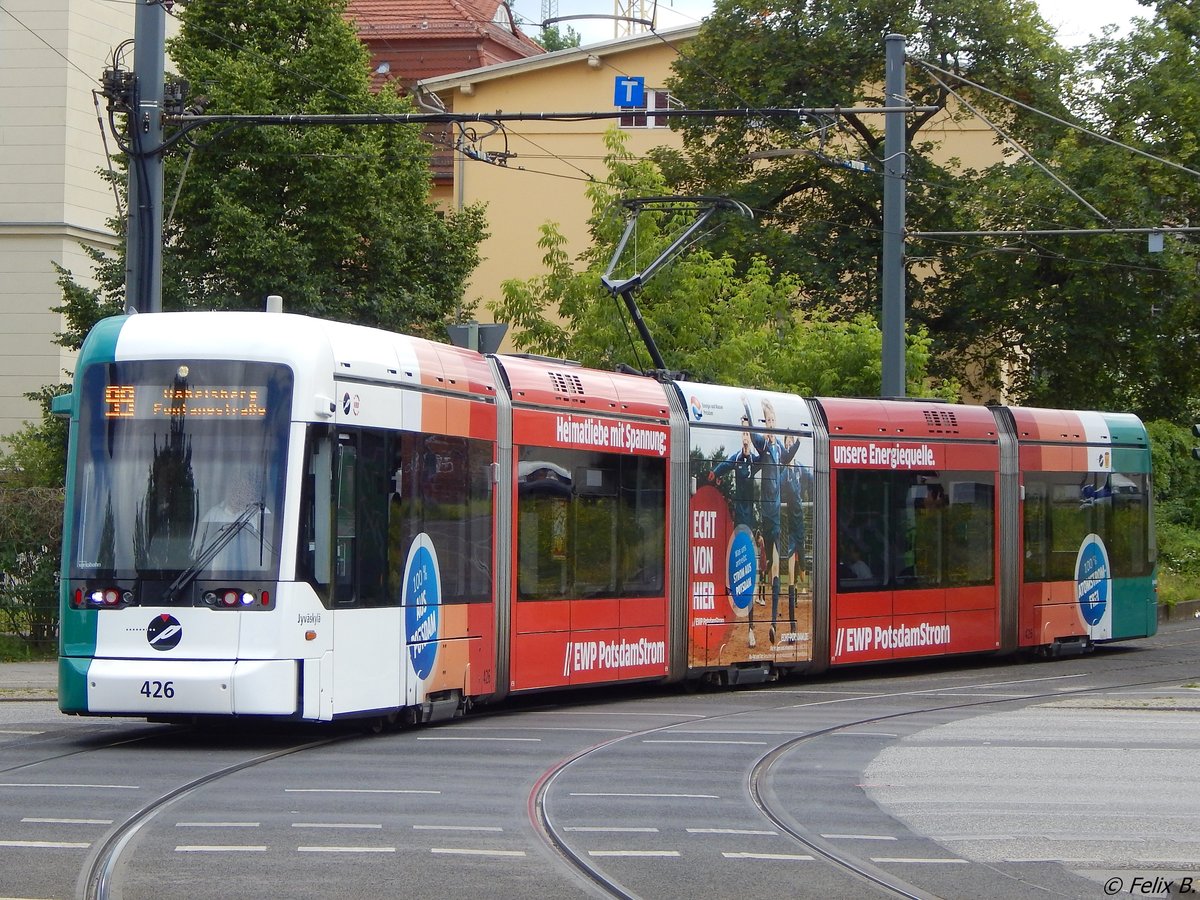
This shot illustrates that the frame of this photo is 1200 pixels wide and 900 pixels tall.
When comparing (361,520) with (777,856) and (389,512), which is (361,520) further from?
(777,856)

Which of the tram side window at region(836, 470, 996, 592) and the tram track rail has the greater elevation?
the tram side window at region(836, 470, 996, 592)

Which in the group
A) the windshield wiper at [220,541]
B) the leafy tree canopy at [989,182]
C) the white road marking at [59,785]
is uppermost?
the leafy tree canopy at [989,182]

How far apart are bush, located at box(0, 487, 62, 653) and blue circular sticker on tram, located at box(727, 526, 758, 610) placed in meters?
8.62

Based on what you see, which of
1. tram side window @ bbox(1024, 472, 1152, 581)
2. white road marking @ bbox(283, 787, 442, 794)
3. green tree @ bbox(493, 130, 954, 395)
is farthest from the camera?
green tree @ bbox(493, 130, 954, 395)

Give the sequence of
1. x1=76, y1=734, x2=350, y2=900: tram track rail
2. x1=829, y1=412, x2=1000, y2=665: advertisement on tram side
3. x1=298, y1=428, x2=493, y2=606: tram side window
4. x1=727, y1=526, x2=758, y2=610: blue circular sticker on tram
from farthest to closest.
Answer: x1=829, y1=412, x2=1000, y2=665: advertisement on tram side, x1=727, y1=526, x2=758, y2=610: blue circular sticker on tram, x1=298, y1=428, x2=493, y2=606: tram side window, x1=76, y1=734, x2=350, y2=900: tram track rail

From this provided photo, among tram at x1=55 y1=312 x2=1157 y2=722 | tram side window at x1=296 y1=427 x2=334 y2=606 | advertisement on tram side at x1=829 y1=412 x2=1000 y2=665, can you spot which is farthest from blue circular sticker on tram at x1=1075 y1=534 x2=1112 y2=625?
tram side window at x1=296 y1=427 x2=334 y2=606

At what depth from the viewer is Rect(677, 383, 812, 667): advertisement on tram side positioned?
18281mm

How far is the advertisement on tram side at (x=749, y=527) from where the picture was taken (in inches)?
720

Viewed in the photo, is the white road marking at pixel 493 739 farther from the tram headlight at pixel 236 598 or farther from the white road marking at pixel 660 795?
the white road marking at pixel 660 795

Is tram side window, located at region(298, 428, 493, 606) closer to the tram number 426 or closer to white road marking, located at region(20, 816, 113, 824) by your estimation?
the tram number 426

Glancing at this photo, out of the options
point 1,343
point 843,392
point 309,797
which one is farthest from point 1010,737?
point 1,343

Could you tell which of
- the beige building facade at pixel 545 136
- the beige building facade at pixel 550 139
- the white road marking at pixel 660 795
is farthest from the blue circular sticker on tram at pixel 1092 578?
the beige building facade at pixel 545 136

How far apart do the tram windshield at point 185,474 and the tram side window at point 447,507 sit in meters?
1.35

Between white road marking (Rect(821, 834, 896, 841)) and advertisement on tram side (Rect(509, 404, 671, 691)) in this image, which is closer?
white road marking (Rect(821, 834, 896, 841))
